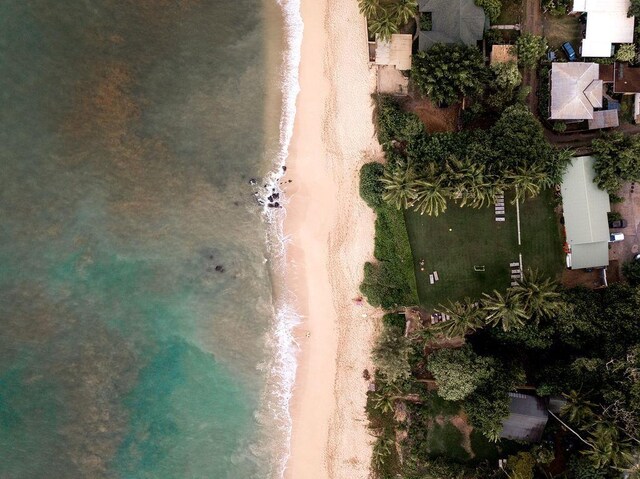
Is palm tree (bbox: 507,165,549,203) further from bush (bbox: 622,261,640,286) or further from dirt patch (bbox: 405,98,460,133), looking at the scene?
→ bush (bbox: 622,261,640,286)

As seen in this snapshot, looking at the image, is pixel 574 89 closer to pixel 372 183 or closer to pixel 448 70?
pixel 448 70

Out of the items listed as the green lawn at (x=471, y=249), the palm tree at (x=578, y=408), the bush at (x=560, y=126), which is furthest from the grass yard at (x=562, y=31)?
the palm tree at (x=578, y=408)

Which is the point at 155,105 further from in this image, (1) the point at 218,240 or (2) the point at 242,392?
(2) the point at 242,392

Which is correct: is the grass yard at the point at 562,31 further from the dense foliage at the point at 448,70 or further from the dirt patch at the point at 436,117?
the dirt patch at the point at 436,117

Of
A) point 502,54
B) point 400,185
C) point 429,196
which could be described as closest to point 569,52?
point 502,54

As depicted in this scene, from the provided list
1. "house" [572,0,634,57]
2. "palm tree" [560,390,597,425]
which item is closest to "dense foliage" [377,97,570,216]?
"house" [572,0,634,57]
